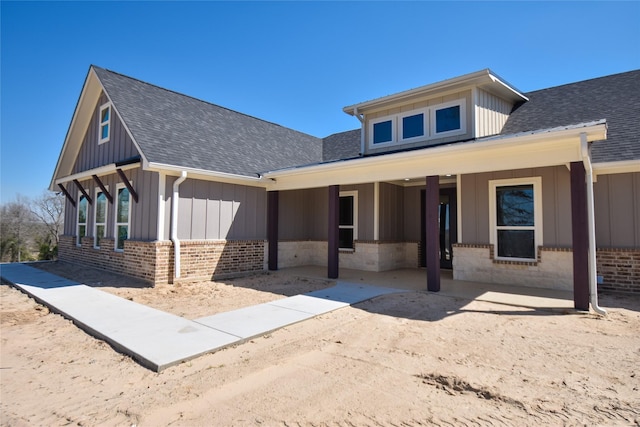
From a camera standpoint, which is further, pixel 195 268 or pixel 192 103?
pixel 192 103

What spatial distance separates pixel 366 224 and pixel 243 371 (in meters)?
8.09

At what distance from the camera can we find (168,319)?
561cm

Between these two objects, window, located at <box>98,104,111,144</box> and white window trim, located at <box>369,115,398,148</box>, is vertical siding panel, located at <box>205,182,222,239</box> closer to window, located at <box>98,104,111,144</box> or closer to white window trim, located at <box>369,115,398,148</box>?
window, located at <box>98,104,111,144</box>

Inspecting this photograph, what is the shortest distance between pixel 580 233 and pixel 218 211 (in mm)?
8474

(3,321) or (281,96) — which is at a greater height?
(281,96)

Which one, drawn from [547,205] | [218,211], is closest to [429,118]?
[547,205]

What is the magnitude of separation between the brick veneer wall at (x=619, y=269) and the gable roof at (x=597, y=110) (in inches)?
83.1

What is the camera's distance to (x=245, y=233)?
1058cm

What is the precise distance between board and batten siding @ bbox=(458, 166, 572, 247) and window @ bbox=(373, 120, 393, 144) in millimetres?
3004

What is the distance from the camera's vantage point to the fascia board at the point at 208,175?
828 centimetres

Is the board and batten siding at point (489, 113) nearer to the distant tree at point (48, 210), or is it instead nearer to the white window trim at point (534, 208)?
the white window trim at point (534, 208)

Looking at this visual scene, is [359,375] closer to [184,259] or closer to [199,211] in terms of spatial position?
[184,259]

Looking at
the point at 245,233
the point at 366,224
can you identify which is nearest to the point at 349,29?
the point at 366,224

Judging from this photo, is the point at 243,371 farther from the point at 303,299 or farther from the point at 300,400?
the point at 303,299
